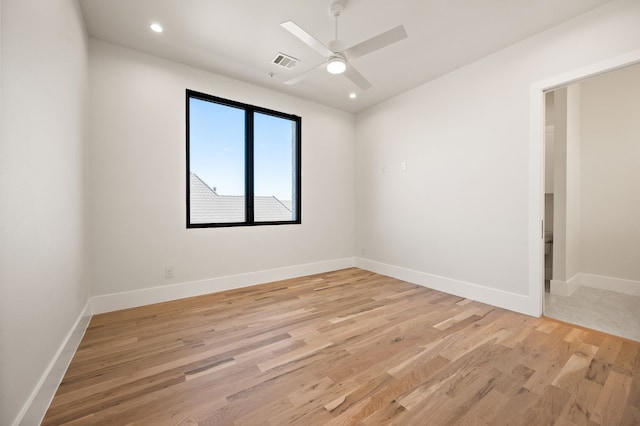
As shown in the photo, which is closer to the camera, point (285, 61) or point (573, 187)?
point (285, 61)

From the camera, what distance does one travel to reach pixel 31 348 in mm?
1289

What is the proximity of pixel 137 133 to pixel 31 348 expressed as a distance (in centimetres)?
234

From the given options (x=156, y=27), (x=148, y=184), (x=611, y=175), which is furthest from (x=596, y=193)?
(x=148, y=184)

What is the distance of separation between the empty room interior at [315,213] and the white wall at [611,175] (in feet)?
0.06

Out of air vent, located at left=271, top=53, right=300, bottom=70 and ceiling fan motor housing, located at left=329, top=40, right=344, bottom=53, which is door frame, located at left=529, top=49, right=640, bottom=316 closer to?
ceiling fan motor housing, located at left=329, top=40, right=344, bottom=53

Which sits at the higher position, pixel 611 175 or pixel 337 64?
pixel 337 64

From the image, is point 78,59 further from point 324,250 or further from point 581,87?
point 581,87

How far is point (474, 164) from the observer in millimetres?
3123

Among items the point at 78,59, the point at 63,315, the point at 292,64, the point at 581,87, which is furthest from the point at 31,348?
the point at 581,87

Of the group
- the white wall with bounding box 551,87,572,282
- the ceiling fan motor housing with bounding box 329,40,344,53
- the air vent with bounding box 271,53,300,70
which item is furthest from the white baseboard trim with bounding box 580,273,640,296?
the air vent with bounding box 271,53,300,70

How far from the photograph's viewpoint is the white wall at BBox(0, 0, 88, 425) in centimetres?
110

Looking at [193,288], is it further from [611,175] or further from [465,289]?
[611,175]

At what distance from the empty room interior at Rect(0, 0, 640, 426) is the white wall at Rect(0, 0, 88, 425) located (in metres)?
0.02

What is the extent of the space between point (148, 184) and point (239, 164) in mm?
1165
